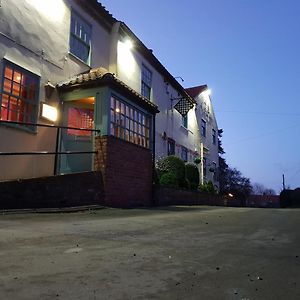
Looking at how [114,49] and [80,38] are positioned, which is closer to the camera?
[80,38]

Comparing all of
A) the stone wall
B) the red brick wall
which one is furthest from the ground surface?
the red brick wall

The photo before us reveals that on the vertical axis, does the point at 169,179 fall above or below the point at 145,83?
below

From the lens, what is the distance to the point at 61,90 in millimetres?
13352

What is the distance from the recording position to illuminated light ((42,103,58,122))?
12.5 meters

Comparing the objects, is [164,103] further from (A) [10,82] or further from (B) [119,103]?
(A) [10,82]

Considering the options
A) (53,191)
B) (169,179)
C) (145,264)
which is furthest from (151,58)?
(145,264)

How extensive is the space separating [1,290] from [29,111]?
31.3ft

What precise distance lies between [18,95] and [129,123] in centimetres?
388

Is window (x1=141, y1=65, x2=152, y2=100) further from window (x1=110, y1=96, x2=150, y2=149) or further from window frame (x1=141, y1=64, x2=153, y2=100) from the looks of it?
window (x1=110, y1=96, x2=150, y2=149)

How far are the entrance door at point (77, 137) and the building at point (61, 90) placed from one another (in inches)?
1.2

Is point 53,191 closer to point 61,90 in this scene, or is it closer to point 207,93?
point 61,90

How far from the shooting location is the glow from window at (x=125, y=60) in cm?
1794

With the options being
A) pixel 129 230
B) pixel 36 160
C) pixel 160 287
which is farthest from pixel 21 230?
pixel 36 160

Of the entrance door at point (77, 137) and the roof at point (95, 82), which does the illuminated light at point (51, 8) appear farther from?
the entrance door at point (77, 137)
